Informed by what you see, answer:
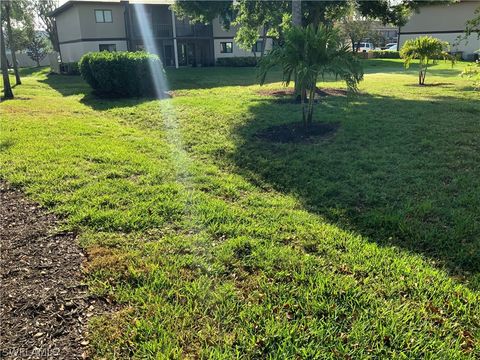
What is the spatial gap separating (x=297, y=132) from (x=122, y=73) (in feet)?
25.9

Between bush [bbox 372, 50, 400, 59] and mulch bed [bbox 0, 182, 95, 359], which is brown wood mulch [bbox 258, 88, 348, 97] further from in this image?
bush [bbox 372, 50, 400, 59]

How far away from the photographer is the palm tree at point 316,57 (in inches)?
276

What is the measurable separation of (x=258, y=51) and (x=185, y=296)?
3429 centimetres

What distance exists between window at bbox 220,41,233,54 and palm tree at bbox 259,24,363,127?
2792 cm

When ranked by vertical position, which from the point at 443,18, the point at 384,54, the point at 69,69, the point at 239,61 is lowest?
the point at 69,69

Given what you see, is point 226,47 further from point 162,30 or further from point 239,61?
point 162,30

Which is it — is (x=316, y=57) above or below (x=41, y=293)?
above

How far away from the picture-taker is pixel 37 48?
42.9m

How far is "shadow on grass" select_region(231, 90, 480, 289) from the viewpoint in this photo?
3.85 m

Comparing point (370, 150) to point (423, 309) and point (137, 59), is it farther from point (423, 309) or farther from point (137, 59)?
point (137, 59)

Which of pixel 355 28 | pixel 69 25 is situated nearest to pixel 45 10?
pixel 69 25

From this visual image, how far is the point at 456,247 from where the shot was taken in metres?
3.61

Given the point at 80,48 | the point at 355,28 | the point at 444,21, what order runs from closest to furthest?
1. the point at 80,48
2. the point at 355,28
3. the point at 444,21

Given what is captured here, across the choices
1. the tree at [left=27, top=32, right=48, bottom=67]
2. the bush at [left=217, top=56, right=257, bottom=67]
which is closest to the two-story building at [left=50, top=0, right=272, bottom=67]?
the bush at [left=217, top=56, right=257, bottom=67]
